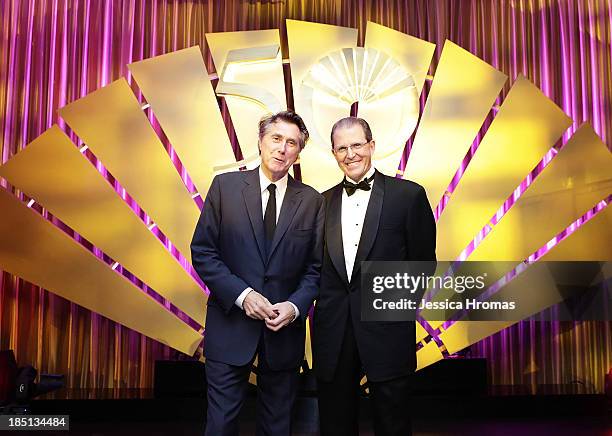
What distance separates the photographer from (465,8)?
11.5ft

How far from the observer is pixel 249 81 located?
3.00 metres

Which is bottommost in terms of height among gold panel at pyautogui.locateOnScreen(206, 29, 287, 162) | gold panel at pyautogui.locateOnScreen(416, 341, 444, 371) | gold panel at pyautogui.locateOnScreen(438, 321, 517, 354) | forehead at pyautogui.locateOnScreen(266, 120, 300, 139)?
gold panel at pyautogui.locateOnScreen(416, 341, 444, 371)

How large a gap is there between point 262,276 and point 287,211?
202mm

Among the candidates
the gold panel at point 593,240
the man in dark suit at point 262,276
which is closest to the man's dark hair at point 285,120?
the man in dark suit at point 262,276

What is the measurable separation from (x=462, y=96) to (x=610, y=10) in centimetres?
128

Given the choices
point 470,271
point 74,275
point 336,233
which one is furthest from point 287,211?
point 74,275

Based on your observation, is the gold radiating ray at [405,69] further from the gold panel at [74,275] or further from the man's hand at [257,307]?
the man's hand at [257,307]

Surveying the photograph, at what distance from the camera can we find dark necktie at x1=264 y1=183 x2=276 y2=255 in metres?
1.74

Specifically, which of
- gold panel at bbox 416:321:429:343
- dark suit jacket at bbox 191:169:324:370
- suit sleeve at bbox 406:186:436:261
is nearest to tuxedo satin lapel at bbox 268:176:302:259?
dark suit jacket at bbox 191:169:324:370

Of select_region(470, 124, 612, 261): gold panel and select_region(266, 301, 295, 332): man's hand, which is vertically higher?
select_region(470, 124, 612, 261): gold panel

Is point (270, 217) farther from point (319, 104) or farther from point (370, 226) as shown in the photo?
point (319, 104)

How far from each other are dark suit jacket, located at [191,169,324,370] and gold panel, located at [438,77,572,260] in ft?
4.48

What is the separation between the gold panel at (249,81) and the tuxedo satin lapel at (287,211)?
3.79 feet

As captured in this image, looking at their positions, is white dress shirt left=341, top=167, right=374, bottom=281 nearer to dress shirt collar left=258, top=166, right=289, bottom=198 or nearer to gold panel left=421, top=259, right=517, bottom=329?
dress shirt collar left=258, top=166, right=289, bottom=198
